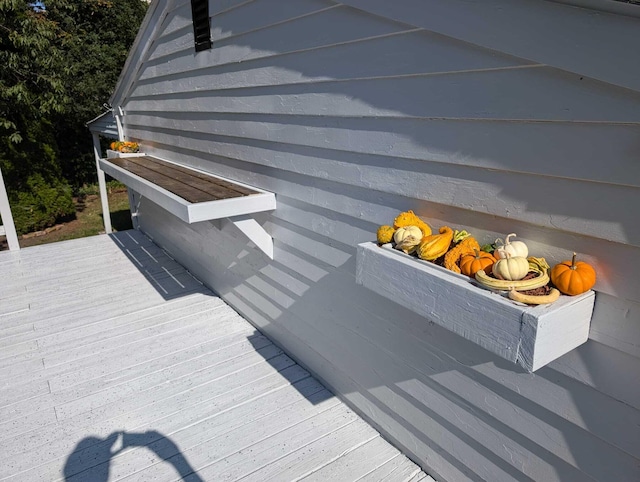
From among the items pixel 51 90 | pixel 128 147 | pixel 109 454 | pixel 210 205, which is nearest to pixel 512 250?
pixel 210 205

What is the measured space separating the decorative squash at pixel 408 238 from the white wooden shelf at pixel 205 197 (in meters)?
1.29

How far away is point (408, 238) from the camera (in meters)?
1.47

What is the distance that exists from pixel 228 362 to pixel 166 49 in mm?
2854

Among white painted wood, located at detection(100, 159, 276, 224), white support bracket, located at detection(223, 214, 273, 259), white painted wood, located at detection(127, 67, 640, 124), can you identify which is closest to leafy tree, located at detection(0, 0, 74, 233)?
white painted wood, located at detection(100, 159, 276, 224)

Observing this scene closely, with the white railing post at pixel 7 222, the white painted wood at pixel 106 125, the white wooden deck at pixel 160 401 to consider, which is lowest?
the white wooden deck at pixel 160 401

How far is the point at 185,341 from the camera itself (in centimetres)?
316

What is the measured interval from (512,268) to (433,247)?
0.30 meters

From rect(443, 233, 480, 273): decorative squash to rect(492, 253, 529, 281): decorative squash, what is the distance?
169mm

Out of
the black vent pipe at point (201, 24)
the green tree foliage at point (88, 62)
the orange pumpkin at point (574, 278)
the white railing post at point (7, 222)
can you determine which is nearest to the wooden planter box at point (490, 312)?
the orange pumpkin at point (574, 278)

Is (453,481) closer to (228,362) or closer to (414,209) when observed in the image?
(414,209)

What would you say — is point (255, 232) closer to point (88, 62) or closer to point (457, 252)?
point (457, 252)

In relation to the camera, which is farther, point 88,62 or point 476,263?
point 88,62

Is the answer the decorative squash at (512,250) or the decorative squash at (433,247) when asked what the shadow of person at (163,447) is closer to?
the decorative squash at (433,247)

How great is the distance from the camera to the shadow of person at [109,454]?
6.62ft
